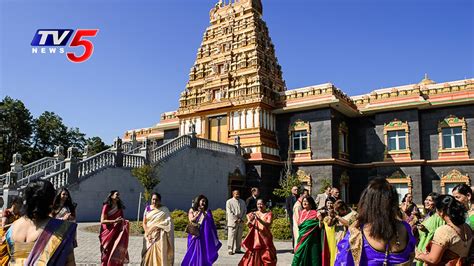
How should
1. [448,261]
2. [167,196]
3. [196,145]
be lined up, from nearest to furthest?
[448,261], [167,196], [196,145]

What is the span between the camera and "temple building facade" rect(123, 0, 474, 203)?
2119 cm

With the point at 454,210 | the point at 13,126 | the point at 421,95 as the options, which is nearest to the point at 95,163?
the point at 454,210

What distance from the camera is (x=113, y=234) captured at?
684 centimetres

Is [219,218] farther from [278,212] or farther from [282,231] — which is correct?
[282,231]

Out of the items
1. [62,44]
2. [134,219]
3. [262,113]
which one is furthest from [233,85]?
[62,44]

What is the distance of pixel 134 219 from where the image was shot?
1680 centimetres

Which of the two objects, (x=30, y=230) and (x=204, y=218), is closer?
(x=30, y=230)

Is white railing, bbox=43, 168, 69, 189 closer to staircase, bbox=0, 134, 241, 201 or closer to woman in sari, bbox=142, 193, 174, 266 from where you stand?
staircase, bbox=0, 134, 241, 201

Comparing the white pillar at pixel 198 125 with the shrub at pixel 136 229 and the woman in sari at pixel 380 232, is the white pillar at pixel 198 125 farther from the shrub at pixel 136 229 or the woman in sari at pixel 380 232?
the woman in sari at pixel 380 232

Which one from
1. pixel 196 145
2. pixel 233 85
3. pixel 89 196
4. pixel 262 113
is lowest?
pixel 89 196

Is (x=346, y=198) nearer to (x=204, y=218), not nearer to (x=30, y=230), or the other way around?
(x=204, y=218)

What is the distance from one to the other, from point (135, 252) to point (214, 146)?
11859 mm

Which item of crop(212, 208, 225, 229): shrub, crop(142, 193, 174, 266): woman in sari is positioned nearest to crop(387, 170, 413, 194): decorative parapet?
crop(212, 208, 225, 229): shrub

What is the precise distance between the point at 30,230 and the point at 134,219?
1437 cm
